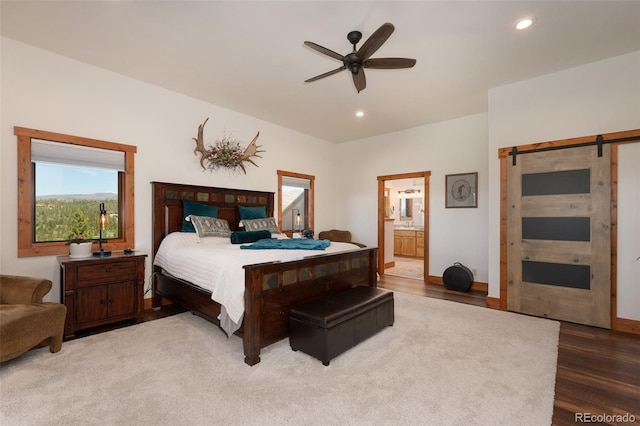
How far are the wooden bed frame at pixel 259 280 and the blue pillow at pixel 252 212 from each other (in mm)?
172

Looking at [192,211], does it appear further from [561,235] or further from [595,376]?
[561,235]

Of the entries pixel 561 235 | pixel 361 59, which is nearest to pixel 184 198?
pixel 361 59

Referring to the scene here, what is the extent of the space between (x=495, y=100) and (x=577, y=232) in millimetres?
2015

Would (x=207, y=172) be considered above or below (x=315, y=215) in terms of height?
above

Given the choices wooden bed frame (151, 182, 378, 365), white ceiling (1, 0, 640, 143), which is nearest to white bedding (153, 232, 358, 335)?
wooden bed frame (151, 182, 378, 365)

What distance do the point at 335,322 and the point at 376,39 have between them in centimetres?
233

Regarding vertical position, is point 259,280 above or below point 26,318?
above

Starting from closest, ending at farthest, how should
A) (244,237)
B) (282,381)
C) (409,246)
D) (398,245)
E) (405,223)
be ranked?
1. (282,381)
2. (244,237)
3. (409,246)
4. (398,245)
5. (405,223)

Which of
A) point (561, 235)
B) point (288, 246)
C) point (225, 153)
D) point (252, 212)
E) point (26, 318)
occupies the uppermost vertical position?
point (225, 153)

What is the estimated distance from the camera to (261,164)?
551 centimetres

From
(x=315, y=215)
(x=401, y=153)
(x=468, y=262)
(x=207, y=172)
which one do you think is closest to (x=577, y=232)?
(x=468, y=262)

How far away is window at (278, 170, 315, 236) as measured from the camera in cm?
597

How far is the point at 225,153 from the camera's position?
479cm

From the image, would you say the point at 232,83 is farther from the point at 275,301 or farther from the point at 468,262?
the point at 468,262
